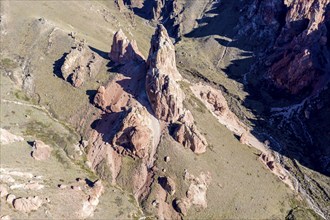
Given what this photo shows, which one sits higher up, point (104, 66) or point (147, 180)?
point (104, 66)

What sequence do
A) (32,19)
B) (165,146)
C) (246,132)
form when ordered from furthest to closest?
(32,19)
(246,132)
(165,146)

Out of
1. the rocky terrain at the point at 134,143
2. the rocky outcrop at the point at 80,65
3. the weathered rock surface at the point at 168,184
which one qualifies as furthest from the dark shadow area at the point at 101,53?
the weathered rock surface at the point at 168,184

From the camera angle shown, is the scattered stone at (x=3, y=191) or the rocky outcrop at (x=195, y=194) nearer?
the scattered stone at (x=3, y=191)

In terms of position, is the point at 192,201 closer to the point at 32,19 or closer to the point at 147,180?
the point at 147,180

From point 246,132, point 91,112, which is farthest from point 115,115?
point 246,132

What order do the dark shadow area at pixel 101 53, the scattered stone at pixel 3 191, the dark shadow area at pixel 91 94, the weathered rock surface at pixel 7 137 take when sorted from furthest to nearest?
1. the dark shadow area at pixel 101 53
2. the dark shadow area at pixel 91 94
3. the weathered rock surface at pixel 7 137
4. the scattered stone at pixel 3 191

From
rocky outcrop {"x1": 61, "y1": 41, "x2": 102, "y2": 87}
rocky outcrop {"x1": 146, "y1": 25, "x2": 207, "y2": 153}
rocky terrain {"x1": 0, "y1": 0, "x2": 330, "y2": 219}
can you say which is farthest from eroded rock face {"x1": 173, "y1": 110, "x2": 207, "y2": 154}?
rocky outcrop {"x1": 61, "y1": 41, "x2": 102, "y2": 87}

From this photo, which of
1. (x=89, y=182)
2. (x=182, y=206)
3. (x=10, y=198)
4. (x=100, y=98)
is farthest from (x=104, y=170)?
(x=10, y=198)

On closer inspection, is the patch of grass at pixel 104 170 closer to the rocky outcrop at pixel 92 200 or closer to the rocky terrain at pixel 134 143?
the rocky terrain at pixel 134 143
